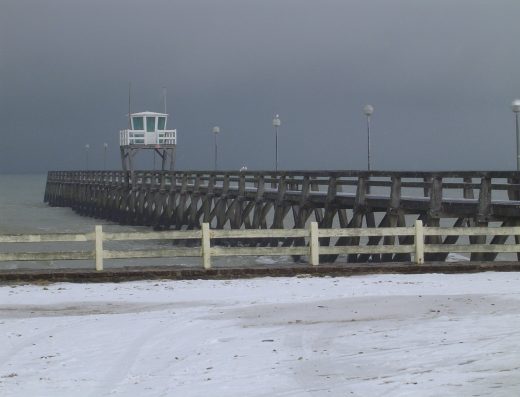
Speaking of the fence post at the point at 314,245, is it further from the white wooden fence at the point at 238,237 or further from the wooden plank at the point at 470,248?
the wooden plank at the point at 470,248

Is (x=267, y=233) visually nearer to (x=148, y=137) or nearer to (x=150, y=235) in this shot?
(x=150, y=235)

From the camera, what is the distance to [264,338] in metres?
10.5

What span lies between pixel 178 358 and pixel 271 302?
4.06 meters

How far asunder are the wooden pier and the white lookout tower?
323 centimetres

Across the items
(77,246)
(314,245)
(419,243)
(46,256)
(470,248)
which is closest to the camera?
(46,256)

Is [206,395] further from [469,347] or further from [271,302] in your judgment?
[271,302]

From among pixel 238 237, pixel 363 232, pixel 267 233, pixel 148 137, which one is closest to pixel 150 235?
pixel 238 237

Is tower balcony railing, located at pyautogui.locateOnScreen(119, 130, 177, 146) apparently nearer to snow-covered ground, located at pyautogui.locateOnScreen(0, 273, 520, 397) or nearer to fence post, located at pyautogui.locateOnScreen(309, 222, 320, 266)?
fence post, located at pyautogui.locateOnScreen(309, 222, 320, 266)

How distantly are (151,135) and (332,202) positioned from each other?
4144cm

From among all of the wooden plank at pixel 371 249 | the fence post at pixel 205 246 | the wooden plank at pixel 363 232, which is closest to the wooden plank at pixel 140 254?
the fence post at pixel 205 246

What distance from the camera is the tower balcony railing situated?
212 ft

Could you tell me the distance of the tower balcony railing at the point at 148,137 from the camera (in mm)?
64688

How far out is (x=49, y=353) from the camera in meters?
9.86

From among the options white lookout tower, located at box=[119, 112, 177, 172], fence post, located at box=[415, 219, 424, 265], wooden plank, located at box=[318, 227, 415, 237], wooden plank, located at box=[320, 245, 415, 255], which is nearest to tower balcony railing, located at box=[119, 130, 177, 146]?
white lookout tower, located at box=[119, 112, 177, 172]
